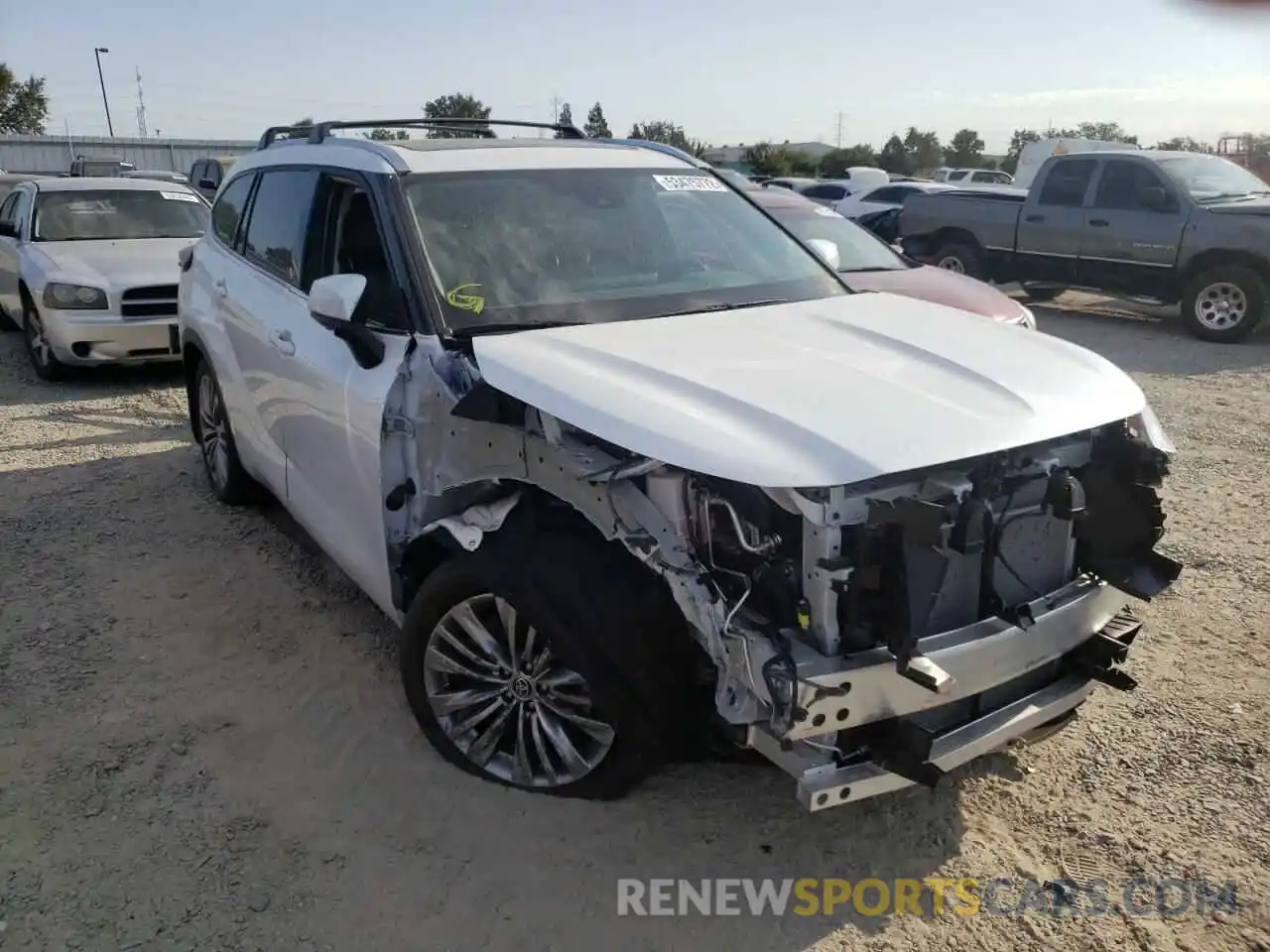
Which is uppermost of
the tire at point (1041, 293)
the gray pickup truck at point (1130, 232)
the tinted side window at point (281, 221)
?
the tinted side window at point (281, 221)

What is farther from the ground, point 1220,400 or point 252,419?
point 252,419

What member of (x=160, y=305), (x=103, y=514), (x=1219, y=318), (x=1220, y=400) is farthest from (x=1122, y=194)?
(x=103, y=514)

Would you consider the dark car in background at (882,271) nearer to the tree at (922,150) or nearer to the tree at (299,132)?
the tree at (299,132)

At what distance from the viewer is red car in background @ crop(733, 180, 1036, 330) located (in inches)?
300

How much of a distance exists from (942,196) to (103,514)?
11194mm

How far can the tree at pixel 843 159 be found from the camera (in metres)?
50.1

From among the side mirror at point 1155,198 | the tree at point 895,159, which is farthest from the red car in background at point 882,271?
the tree at point 895,159

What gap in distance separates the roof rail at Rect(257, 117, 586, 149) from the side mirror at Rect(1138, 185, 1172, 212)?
888 cm

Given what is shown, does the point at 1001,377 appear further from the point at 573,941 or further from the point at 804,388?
the point at 573,941

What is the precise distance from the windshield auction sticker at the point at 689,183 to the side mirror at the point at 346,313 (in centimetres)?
149

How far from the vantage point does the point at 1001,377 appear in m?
3.07

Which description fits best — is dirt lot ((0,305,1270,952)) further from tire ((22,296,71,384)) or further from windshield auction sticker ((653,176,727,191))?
tire ((22,296,71,384))

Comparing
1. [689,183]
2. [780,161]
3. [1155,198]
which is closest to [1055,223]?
[1155,198]

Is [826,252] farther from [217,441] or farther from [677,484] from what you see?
[217,441]
